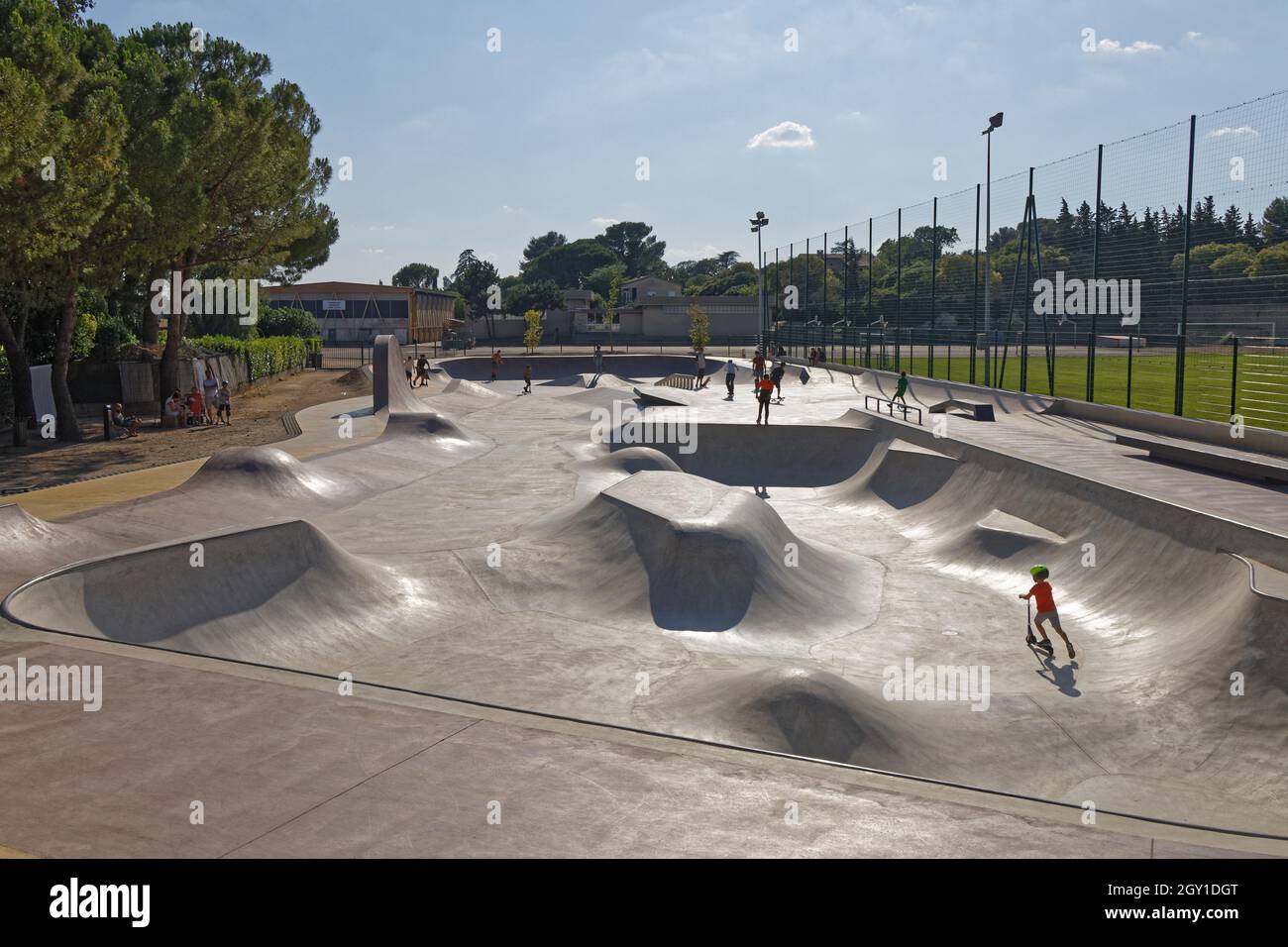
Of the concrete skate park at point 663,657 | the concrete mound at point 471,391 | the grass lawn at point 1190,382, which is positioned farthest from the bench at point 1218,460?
the concrete mound at point 471,391

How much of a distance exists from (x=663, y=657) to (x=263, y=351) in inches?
1386

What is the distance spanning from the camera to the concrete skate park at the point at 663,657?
5.02m

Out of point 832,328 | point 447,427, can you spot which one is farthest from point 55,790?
point 832,328

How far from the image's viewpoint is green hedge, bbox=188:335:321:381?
3728 centimetres

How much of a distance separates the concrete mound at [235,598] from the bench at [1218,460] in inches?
478

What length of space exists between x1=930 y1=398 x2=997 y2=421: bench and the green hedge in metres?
25.8

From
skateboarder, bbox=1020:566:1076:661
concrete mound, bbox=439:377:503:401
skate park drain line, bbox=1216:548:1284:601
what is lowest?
skateboarder, bbox=1020:566:1076:661

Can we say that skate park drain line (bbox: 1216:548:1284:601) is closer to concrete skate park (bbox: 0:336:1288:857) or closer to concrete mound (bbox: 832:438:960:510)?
concrete skate park (bbox: 0:336:1288:857)

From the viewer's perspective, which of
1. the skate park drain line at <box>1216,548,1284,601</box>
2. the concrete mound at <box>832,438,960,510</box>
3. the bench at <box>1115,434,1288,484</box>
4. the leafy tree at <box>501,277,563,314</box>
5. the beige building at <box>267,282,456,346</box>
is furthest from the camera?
the leafy tree at <box>501,277,563,314</box>

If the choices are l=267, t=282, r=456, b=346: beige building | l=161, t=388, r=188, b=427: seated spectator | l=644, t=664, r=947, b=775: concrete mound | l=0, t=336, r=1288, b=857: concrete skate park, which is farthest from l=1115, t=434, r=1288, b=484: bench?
l=267, t=282, r=456, b=346: beige building

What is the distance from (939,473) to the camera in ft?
60.3

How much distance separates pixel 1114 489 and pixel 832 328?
3327cm

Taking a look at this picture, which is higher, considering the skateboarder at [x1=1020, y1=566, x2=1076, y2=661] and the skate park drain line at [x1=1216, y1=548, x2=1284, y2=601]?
the skate park drain line at [x1=1216, y1=548, x2=1284, y2=601]
